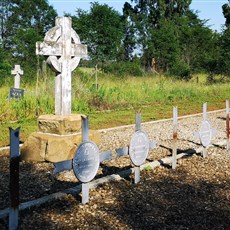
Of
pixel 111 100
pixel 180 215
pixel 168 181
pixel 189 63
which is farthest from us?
pixel 189 63

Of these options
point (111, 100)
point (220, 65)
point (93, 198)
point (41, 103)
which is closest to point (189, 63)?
point (220, 65)

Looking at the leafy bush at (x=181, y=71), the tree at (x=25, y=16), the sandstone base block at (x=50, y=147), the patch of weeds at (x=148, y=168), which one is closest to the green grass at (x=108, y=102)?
the sandstone base block at (x=50, y=147)

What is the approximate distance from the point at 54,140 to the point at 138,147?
1442 mm

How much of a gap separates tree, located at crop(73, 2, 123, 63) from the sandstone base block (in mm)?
20446

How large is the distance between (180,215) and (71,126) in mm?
2504

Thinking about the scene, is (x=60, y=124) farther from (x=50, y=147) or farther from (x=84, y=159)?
(x=84, y=159)

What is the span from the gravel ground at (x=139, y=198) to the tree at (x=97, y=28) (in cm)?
2026

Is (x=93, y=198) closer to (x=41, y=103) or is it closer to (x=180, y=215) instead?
(x=180, y=215)

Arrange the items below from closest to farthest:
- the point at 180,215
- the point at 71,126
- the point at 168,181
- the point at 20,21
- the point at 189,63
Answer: the point at 180,215 → the point at 168,181 → the point at 71,126 → the point at 189,63 → the point at 20,21

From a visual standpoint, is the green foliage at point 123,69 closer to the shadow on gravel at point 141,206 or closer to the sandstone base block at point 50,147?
the sandstone base block at point 50,147

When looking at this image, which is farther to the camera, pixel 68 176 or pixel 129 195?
pixel 68 176

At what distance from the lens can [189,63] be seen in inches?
1208

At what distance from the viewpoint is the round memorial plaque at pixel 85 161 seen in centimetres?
379

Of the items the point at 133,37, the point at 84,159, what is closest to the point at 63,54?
the point at 84,159
